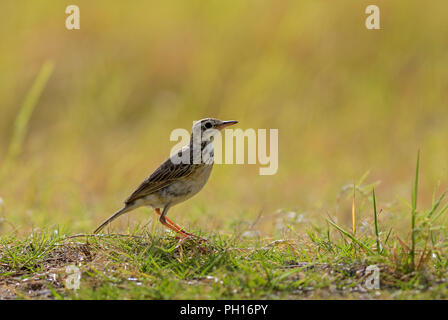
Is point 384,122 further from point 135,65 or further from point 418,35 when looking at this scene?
point 135,65

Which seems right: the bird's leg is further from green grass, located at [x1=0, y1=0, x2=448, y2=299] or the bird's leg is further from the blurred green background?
the blurred green background

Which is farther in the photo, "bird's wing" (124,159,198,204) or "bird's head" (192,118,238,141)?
"bird's head" (192,118,238,141)

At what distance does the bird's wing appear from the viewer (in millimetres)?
6559

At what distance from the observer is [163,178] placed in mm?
6586

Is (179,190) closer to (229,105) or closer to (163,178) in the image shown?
(163,178)

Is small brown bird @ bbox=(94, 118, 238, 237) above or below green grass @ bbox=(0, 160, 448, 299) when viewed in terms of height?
above

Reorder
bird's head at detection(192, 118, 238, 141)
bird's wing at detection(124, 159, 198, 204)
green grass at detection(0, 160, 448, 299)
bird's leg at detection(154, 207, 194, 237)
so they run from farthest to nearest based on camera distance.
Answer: bird's head at detection(192, 118, 238, 141) < bird's wing at detection(124, 159, 198, 204) < bird's leg at detection(154, 207, 194, 237) < green grass at detection(0, 160, 448, 299)

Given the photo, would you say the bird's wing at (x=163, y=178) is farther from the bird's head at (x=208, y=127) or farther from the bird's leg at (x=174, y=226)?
the bird's head at (x=208, y=127)

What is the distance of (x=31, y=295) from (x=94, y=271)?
48 cm

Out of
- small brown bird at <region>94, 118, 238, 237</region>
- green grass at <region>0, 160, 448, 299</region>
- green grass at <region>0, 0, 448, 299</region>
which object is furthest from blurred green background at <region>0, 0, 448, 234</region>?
green grass at <region>0, 160, 448, 299</region>

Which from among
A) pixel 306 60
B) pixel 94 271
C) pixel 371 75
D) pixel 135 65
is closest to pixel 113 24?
pixel 135 65

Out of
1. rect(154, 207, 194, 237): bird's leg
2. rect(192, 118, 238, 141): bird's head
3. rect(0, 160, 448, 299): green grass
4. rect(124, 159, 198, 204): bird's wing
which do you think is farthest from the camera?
rect(192, 118, 238, 141): bird's head

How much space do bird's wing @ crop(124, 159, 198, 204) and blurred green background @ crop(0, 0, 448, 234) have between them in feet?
10.8

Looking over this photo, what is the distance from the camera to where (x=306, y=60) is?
46.5 ft
